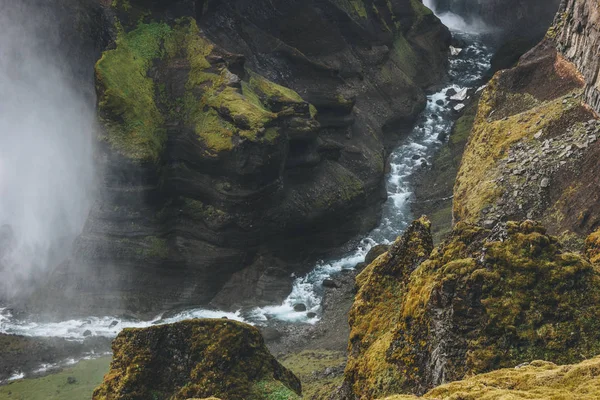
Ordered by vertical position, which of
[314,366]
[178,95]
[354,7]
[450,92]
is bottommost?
[314,366]

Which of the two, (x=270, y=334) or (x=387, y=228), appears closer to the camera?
(x=270, y=334)

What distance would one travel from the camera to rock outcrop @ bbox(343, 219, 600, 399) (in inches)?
572

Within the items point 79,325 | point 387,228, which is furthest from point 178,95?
point 387,228

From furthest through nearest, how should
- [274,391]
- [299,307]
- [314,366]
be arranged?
[299,307]
[314,366]
[274,391]

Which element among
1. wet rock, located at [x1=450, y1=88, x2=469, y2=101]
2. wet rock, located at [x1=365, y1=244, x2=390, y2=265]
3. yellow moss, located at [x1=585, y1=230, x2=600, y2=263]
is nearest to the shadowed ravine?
wet rock, located at [x1=450, y1=88, x2=469, y2=101]

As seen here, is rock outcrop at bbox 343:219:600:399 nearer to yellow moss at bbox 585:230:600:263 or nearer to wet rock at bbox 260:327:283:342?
yellow moss at bbox 585:230:600:263

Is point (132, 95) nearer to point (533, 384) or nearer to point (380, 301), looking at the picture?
point (380, 301)

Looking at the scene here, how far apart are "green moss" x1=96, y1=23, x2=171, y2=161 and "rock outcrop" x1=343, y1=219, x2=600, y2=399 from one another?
35.6 m

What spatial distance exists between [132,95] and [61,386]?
79.4ft

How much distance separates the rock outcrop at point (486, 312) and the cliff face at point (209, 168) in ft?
106

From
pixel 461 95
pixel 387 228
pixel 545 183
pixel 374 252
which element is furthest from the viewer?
pixel 461 95

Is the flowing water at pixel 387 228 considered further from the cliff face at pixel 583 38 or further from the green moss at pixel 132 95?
the cliff face at pixel 583 38

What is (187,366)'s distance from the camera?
22.7m

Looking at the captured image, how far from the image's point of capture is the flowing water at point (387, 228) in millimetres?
47906
